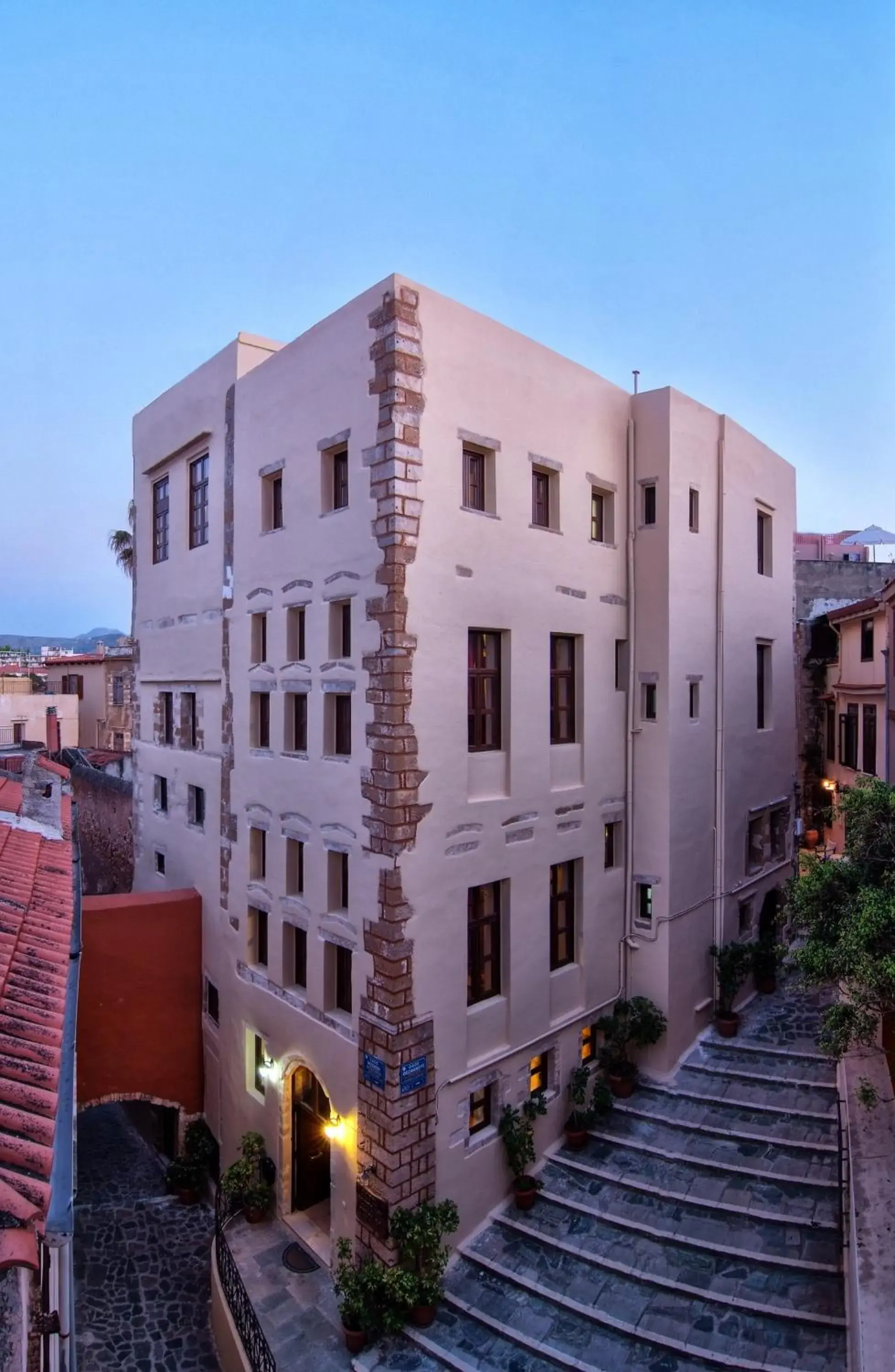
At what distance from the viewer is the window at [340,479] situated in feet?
40.7

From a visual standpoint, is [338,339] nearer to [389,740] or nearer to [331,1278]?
[389,740]

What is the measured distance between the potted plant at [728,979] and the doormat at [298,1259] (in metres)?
8.64

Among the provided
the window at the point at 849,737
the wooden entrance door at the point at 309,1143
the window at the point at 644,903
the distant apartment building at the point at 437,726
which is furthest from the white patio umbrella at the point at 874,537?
the wooden entrance door at the point at 309,1143

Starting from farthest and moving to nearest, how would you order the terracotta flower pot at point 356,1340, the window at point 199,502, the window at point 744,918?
the window at point 744,918 < the window at point 199,502 < the terracotta flower pot at point 356,1340

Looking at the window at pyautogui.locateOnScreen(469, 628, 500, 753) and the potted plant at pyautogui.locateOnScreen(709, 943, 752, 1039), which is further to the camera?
the potted plant at pyautogui.locateOnScreen(709, 943, 752, 1039)

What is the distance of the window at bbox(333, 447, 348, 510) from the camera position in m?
12.4

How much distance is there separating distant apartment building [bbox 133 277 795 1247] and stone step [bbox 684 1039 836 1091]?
70 centimetres

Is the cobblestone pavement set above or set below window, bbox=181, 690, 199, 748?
below

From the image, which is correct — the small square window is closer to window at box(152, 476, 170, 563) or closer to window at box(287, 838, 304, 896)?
window at box(287, 838, 304, 896)

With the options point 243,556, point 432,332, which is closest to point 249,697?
point 243,556

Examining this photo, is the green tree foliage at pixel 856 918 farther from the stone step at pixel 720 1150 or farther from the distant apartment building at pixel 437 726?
the distant apartment building at pixel 437 726

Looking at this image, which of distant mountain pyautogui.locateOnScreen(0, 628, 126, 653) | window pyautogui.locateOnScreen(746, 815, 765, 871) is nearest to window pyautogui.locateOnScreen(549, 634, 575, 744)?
window pyautogui.locateOnScreen(746, 815, 765, 871)

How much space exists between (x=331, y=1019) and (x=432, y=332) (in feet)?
34.3

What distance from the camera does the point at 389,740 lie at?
35.8 feet
